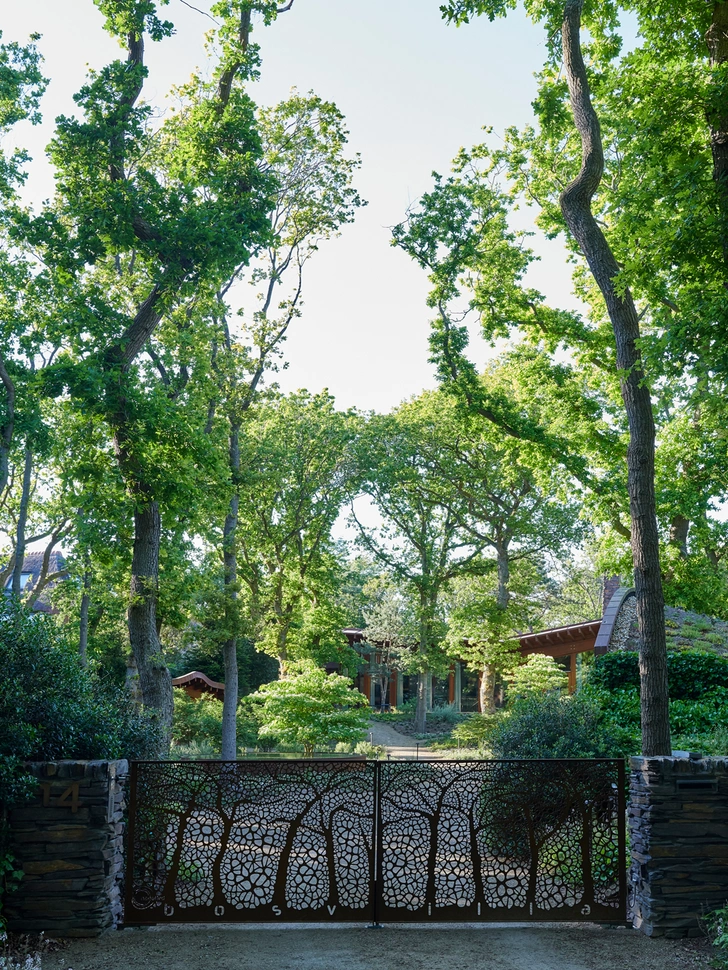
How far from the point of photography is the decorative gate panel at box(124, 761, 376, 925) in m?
6.70

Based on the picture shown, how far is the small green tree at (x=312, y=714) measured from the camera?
15852 millimetres

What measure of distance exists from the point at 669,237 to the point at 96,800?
769 cm

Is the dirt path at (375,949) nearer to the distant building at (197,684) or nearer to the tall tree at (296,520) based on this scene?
the tall tree at (296,520)

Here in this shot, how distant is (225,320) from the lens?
1947cm

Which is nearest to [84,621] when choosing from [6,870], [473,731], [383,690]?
[473,731]

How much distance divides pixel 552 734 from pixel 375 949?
4.12 metres

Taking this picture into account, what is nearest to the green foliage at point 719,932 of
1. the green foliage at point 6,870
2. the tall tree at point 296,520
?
the green foliage at point 6,870

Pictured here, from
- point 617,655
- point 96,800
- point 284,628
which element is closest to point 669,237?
point 96,800

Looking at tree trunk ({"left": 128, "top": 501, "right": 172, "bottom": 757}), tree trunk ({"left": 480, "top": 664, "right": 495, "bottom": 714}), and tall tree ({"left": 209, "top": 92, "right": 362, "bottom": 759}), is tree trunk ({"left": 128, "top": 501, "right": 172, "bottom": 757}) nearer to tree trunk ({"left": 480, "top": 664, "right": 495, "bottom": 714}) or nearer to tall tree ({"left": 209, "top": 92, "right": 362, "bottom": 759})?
tall tree ({"left": 209, "top": 92, "right": 362, "bottom": 759})

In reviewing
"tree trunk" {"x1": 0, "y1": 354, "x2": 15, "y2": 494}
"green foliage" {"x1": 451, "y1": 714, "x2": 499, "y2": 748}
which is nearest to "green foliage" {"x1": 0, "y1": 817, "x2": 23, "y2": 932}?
"tree trunk" {"x1": 0, "y1": 354, "x2": 15, "y2": 494}

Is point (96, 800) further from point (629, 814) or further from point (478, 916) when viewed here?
point (629, 814)

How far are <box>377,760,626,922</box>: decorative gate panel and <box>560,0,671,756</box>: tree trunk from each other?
1.61m

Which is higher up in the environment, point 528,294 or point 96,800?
point 528,294

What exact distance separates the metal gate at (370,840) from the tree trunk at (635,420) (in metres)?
1.60
